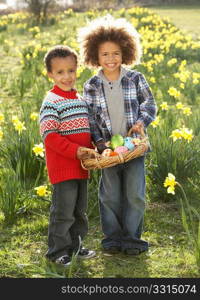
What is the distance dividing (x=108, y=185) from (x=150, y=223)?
684mm

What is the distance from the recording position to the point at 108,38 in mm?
3145

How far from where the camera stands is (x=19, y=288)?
2.83 meters

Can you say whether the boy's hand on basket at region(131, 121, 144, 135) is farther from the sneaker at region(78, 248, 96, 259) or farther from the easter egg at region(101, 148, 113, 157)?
the sneaker at region(78, 248, 96, 259)

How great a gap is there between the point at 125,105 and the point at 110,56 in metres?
0.29

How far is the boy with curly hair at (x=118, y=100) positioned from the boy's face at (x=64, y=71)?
8.4 inches

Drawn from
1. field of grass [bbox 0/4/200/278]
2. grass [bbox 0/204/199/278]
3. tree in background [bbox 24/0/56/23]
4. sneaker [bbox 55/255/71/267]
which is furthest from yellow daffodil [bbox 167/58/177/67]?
tree in background [bbox 24/0/56/23]

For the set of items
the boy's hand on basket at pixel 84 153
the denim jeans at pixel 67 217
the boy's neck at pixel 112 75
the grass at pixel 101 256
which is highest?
the boy's neck at pixel 112 75

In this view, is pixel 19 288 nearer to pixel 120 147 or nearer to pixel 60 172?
Answer: pixel 60 172

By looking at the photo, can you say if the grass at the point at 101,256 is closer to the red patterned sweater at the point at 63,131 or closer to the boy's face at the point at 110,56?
the red patterned sweater at the point at 63,131

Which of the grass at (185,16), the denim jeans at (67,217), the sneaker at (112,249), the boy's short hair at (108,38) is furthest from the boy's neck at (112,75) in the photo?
the grass at (185,16)

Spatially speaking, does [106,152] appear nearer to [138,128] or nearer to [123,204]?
[138,128]

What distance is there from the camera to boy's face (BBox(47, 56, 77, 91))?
296 cm

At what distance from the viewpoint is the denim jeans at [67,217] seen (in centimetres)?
304

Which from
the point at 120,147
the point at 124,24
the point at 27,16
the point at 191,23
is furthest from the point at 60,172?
the point at 191,23
